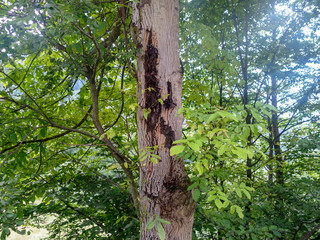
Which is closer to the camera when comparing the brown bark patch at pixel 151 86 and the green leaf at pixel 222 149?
the green leaf at pixel 222 149

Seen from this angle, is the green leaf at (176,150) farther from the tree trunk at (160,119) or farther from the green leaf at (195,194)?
the green leaf at (195,194)

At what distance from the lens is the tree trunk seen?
4.78 feet

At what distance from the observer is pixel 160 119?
150 centimetres

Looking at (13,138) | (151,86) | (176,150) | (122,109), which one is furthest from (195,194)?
(13,138)

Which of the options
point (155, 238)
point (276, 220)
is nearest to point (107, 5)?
point (155, 238)

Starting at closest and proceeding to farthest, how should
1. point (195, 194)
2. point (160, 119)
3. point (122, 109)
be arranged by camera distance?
point (195, 194), point (160, 119), point (122, 109)

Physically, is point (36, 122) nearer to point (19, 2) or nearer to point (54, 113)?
point (54, 113)

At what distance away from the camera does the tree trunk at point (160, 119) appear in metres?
1.46

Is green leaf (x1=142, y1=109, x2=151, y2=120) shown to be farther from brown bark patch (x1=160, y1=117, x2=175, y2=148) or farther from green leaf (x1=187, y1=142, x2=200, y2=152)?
green leaf (x1=187, y1=142, x2=200, y2=152)

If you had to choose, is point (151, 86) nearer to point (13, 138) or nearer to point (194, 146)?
point (194, 146)

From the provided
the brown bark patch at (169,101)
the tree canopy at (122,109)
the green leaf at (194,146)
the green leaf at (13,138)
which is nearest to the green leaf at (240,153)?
the tree canopy at (122,109)

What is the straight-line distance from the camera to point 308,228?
2.89 meters

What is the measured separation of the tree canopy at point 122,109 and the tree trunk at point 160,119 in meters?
0.02

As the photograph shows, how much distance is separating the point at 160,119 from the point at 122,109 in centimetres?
56
